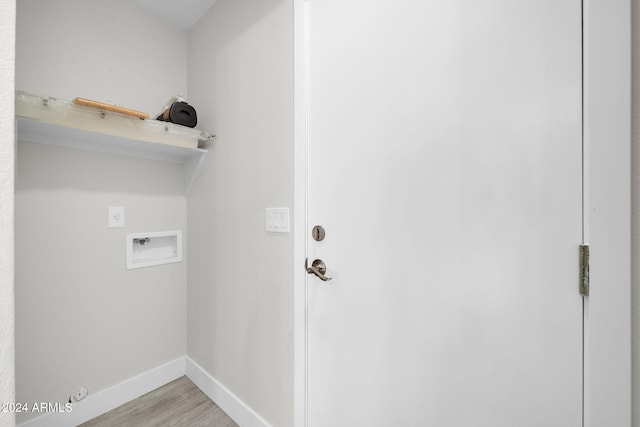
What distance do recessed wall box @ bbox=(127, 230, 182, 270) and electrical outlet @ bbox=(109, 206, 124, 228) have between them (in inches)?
3.4

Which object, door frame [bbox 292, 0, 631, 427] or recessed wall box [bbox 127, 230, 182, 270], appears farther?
recessed wall box [bbox 127, 230, 182, 270]

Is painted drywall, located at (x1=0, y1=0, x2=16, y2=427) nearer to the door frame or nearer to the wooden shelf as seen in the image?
the wooden shelf

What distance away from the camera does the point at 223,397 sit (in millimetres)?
1446

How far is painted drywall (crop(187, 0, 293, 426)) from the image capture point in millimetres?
1156

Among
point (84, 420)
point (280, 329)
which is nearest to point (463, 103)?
point (280, 329)

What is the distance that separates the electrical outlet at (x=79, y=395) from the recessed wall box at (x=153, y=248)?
65 cm

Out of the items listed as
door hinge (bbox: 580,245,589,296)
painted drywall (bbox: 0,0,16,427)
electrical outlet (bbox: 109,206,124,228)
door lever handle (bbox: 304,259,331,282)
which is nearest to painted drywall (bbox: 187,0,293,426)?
door lever handle (bbox: 304,259,331,282)

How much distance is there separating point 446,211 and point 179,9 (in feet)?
6.44

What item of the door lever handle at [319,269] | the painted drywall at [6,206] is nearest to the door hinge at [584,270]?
the door lever handle at [319,269]

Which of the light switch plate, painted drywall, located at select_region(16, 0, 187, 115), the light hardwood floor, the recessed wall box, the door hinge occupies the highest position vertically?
painted drywall, located at select_region(16, 0, 187, 115)

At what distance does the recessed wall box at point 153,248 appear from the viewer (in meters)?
1.54

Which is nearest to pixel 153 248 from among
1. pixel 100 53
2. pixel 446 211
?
pixel 100 53

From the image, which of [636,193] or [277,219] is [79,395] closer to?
[277,219]

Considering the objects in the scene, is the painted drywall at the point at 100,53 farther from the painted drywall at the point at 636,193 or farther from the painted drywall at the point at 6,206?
the painted drywall at the point at 636,193
